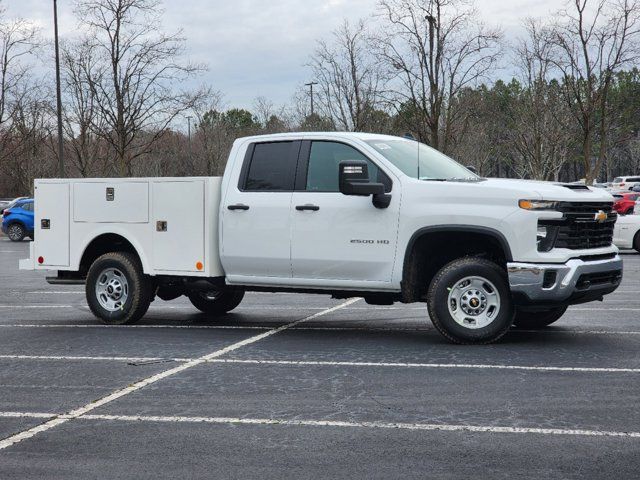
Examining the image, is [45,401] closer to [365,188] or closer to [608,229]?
[365,188]

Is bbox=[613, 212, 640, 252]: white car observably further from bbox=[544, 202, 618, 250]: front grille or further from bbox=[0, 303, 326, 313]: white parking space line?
bbox=[544, 202, 618, 250]: front grille

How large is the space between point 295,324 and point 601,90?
Answer: 2466 centimetres

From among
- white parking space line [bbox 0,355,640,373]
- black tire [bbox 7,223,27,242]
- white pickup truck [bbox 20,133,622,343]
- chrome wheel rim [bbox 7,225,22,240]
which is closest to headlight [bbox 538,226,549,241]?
white pickup truck [bbox 20,133,622,343]

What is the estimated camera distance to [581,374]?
7.30 m

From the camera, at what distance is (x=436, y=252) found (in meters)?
9.22

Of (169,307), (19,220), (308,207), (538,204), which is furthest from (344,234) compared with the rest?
(19,220)

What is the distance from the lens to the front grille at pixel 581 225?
27.6 feet

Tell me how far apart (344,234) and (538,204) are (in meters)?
1.94

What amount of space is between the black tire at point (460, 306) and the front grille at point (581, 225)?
644 mm

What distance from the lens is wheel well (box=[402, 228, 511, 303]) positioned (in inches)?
346

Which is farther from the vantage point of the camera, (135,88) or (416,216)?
(135,88)

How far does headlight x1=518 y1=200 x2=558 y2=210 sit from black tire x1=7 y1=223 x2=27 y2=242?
29.9 m

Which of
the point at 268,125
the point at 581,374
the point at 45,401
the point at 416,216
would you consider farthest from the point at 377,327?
the point at 268,125

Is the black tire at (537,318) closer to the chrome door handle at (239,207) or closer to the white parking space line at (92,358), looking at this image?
the chrome door handle at (239,207)
